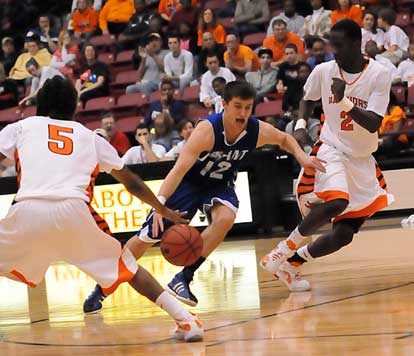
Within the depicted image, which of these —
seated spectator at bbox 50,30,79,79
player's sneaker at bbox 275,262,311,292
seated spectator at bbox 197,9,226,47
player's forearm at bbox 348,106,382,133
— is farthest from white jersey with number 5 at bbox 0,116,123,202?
seated spectator at bbox 50,30,79,79

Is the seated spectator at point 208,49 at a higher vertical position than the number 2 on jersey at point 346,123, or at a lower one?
higher

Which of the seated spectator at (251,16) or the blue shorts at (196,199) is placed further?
the seated spectator at (251,16)

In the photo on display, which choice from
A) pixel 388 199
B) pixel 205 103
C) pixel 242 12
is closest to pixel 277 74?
pixel 205 103

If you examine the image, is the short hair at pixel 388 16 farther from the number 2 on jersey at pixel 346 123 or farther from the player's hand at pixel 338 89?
the player's hand at pixel 338 89

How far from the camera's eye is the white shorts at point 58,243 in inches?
209

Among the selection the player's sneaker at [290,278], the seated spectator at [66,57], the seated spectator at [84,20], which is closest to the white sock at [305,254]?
the player's sneaker at [290,278]

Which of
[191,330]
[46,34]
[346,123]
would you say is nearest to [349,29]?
[346,123]

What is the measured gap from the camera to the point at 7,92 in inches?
692

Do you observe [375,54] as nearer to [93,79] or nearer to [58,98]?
[93,79]

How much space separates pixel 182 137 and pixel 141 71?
314 cm

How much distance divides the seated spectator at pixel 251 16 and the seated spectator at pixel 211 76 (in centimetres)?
184

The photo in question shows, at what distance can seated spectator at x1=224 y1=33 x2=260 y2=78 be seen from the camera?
1471cm

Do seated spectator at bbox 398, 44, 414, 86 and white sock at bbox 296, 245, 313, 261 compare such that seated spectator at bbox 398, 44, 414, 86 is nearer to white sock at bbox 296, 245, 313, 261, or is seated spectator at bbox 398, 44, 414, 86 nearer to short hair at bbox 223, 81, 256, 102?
white sock at bbox 296, 245, 313, 261

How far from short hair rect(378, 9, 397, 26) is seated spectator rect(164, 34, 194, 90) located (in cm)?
298
